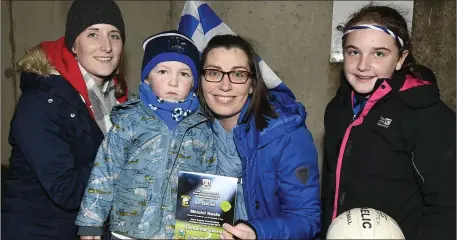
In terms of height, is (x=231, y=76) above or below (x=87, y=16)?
below

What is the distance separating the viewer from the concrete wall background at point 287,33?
15.1 ft

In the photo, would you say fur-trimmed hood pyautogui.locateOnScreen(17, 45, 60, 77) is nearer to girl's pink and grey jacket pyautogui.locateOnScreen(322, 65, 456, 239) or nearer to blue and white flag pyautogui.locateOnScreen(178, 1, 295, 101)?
blue and white flag pyautogui.locateOnScreen(178, 1, 295, 101)

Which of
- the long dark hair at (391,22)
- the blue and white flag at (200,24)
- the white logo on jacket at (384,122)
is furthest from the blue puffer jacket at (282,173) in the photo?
the blue and white flag at (200,24)

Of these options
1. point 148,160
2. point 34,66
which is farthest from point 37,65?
point 148,160

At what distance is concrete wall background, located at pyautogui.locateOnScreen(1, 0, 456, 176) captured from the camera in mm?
4614

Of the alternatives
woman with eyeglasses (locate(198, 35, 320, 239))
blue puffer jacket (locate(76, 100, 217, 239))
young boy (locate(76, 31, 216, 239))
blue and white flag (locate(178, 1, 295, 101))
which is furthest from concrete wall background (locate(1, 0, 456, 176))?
blue puffer jacket (locate(76, 100, 217, 239))

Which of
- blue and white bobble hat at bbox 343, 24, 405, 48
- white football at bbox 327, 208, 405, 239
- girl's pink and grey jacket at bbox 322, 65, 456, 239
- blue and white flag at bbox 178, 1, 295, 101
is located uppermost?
blue and white flag at bbox 178, 1, 295, 101

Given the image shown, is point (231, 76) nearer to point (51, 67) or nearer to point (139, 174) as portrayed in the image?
point (139, 174)

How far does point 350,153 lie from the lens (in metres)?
2.68

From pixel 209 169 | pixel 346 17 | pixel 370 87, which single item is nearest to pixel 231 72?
pixel 209 169

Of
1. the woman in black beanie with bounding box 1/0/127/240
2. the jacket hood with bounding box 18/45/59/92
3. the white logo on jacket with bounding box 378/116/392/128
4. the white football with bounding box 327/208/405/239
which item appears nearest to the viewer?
the white football with bounding box 327/208/405/239

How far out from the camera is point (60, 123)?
272 cm

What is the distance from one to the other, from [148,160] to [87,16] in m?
1.04

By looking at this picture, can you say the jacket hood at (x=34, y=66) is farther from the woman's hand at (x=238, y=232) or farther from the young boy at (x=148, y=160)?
the woman's hand at (x=238, y=232)
